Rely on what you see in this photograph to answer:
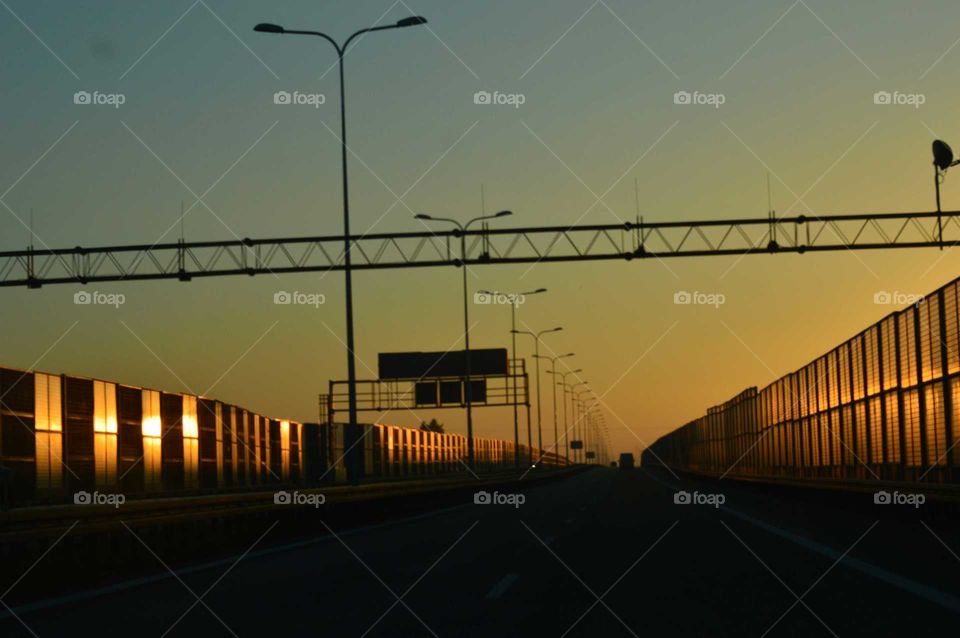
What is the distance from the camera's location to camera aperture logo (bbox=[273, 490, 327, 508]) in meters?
26.7

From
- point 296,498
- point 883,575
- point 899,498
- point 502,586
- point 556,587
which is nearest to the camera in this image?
point 556,587

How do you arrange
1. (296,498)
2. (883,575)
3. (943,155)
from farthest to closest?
(943,155)
(296,498)
(883,575)

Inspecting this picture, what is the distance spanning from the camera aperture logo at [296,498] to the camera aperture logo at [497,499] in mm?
14239

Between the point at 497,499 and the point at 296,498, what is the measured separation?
2204 centimetres

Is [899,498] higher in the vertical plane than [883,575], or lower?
higher

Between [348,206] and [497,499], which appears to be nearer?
[348,206]

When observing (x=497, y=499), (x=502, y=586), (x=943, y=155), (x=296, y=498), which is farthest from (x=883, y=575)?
(x=497, y=499)

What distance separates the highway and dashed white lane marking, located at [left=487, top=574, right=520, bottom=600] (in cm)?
2

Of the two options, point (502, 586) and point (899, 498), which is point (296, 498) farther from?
point (502, 586)

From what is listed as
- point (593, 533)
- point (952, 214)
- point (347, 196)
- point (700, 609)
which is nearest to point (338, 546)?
point (593, 533)

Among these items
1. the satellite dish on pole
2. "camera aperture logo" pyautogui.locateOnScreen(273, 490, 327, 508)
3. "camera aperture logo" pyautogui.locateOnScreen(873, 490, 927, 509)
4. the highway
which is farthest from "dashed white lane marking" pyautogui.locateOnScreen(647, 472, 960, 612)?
the satellite dish on pole

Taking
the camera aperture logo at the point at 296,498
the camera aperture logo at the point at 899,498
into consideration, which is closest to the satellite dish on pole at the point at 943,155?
the camera aperture logo at the point at 899,498

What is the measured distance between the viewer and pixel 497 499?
48625 millimetres

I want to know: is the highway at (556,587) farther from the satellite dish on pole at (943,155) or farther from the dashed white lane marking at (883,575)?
the satellite dish on pole at (943,155)
